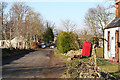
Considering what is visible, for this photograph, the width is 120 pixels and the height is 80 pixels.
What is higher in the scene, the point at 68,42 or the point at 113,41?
the point at 113,41

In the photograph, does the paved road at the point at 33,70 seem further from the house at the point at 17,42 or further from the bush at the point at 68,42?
the house at the point at 17,42

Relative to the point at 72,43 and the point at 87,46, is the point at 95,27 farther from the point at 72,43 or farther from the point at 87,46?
the point at 87,46

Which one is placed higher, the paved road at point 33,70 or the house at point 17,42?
the house at point 17,42

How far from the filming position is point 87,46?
27.4 ft

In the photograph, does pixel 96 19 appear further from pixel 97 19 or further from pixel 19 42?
pixel 19 42

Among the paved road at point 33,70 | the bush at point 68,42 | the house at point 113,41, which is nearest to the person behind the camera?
the paved road at point 33,70

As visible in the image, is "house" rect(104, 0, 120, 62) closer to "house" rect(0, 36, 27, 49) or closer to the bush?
the bush

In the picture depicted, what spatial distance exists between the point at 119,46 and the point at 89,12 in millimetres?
36244

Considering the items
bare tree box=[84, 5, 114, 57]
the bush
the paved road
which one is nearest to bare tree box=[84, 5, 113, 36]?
bare tree box=[84, 5, 114, 57]

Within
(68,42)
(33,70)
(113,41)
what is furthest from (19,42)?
(33,70)

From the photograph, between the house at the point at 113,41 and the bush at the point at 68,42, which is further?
the bush at the point at 68,42

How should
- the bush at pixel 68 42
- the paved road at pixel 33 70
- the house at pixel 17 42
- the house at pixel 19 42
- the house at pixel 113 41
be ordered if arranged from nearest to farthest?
1. the paved road at pixel 33 70
2. the house at pixel 113 41
3. the bush at pixel 68 42
4. the house at pixel 17 42
5. the house at pixel 19 42

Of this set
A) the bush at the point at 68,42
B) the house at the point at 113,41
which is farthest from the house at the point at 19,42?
the house at the point at 113,41

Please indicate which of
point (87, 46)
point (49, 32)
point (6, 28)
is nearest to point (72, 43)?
point (6, 28)
